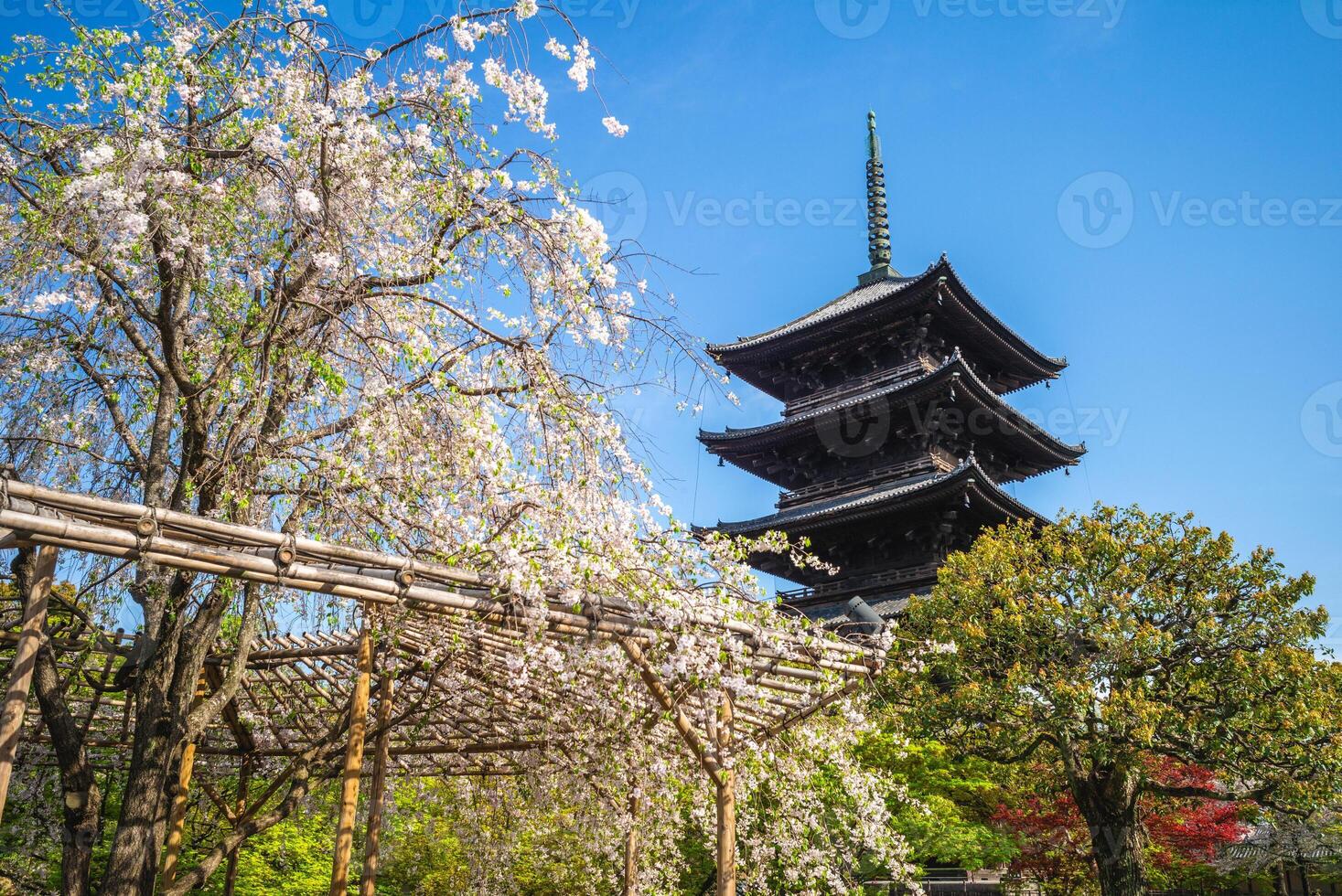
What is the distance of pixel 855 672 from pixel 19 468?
20.1 ft

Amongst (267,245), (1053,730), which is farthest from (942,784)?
(267,245)

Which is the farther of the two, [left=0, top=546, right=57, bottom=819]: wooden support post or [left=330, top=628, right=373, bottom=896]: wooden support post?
[left=330, top=628, right=373, bottom=896]: wooden support post

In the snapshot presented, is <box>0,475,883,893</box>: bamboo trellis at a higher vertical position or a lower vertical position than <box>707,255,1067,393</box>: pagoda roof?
lower

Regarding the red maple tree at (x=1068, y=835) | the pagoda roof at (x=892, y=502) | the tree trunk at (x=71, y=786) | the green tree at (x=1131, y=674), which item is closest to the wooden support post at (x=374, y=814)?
the tree trunk at (x=71, y=786)

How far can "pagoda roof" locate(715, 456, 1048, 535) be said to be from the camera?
18078mm

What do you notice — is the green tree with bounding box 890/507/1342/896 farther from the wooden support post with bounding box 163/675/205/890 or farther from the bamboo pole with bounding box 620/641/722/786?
the wooden support post with bounding box 163/675/205/890

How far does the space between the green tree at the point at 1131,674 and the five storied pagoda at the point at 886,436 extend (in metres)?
6.06

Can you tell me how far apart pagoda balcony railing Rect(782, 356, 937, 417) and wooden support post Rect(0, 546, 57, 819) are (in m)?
18.9

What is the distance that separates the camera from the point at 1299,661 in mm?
10102

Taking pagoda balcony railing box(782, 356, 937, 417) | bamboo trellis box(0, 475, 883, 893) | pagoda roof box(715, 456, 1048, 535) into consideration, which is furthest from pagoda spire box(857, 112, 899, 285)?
bamboo trellis box(0, 475, 883, 893)

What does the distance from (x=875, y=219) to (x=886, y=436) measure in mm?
7694

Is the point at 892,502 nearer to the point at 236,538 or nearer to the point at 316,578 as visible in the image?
the point at 316,578

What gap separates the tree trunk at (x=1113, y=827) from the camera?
1095 centimetres

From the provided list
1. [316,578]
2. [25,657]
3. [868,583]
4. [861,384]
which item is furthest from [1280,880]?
[25,657]
